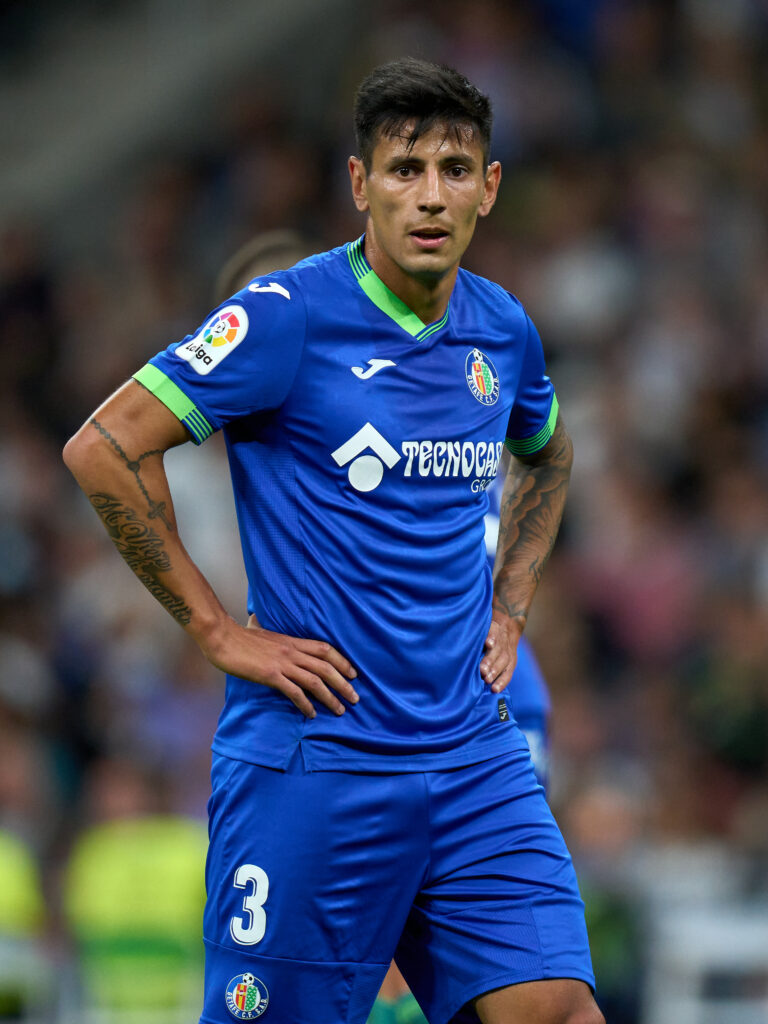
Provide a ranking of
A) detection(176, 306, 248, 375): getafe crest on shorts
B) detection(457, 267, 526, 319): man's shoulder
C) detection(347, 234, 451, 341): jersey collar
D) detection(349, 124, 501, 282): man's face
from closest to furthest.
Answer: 1. detection(176, 306, 248, 375): getafe crest on shorts
2. detection(349, 124, 501, 282): man's face
3. detection(347, 234, 451, 341): jersey collar
4. detection(457, 267, 526, 319): man's shoulder

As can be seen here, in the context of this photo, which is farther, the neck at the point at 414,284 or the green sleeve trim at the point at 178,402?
the neck at the point at 414,284

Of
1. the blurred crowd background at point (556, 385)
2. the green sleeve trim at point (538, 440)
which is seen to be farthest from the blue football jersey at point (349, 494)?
the blurred crowd background at point (556, 385)

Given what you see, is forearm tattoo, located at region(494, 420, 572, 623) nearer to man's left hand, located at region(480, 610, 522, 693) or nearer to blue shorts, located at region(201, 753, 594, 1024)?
man's left hand, located at region(480, 610, 522, 693)

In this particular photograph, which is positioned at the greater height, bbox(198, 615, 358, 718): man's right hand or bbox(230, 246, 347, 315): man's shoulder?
bbox(230, 246, 347, 315): man's shoulder

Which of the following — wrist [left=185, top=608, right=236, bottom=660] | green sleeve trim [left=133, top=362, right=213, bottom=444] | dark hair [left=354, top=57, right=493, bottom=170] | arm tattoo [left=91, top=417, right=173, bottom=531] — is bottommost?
wrist [left=185, top=608, right=236, bottom=660]

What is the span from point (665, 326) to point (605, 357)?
0.39 m

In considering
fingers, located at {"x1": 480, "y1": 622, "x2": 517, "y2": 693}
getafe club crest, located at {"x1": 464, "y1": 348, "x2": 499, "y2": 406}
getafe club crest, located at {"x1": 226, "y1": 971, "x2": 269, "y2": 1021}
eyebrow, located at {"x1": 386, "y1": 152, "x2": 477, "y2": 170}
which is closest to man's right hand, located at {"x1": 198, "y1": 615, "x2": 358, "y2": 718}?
fingers, located at {"x1": 480, "y1": 622, "x2": 517, "y2": 693}

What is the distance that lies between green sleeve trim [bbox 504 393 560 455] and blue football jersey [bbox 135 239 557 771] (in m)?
0.56

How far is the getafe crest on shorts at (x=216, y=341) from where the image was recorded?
348 cm

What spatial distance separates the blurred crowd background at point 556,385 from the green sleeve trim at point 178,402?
10.4 feet

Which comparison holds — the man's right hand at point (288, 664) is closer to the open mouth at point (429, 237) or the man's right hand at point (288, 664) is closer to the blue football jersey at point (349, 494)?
the blue football jersey at point (349, 494)

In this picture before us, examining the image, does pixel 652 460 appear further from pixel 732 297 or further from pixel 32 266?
pixel 32 266

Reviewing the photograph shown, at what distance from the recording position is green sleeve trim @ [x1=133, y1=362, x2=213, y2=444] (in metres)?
3.49

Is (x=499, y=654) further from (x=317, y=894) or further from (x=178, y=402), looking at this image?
(x=178, y=402)
